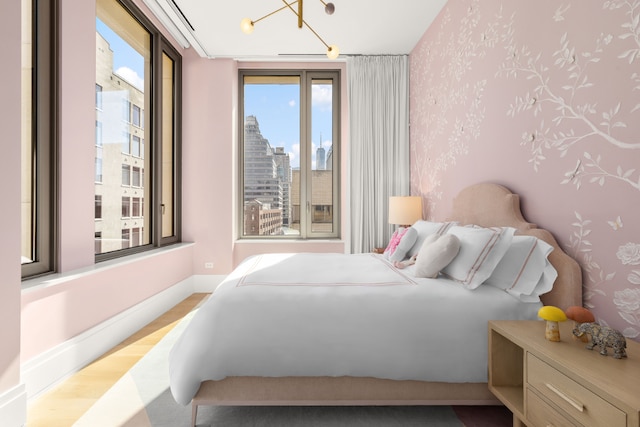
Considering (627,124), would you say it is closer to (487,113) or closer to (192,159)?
(487,113)

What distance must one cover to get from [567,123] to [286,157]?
3.33 meters

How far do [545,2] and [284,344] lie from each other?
90.4 inches

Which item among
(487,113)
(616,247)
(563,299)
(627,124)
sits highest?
(487,113)

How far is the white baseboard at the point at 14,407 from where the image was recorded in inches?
58.1

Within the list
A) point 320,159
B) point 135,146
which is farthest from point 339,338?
point 320,159

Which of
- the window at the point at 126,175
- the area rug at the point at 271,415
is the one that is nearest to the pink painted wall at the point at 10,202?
the area rug at the point at 271,415

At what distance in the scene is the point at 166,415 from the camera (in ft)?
5.55

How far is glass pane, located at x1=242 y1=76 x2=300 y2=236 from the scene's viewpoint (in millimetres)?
4445

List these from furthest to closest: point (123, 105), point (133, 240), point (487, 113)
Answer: point (133, 240)
point (123, 105)
point (487, 113)

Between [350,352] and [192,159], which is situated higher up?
[192,159]

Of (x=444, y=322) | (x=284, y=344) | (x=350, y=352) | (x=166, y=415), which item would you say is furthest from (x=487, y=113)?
(x=166, y=415)

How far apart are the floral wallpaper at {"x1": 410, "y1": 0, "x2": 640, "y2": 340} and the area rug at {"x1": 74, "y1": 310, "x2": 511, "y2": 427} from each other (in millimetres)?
835

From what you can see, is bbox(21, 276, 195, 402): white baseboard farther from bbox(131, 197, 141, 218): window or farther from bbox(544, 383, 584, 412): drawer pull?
bbox(544, 383, 584, 412): drawer pull

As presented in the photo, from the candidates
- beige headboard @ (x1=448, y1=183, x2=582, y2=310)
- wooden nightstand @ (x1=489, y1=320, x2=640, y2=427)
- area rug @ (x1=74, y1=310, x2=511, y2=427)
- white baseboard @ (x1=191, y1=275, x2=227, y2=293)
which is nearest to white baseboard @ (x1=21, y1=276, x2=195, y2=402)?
area rug @ (x1=74, y1=310, x2=511, y2=427)
